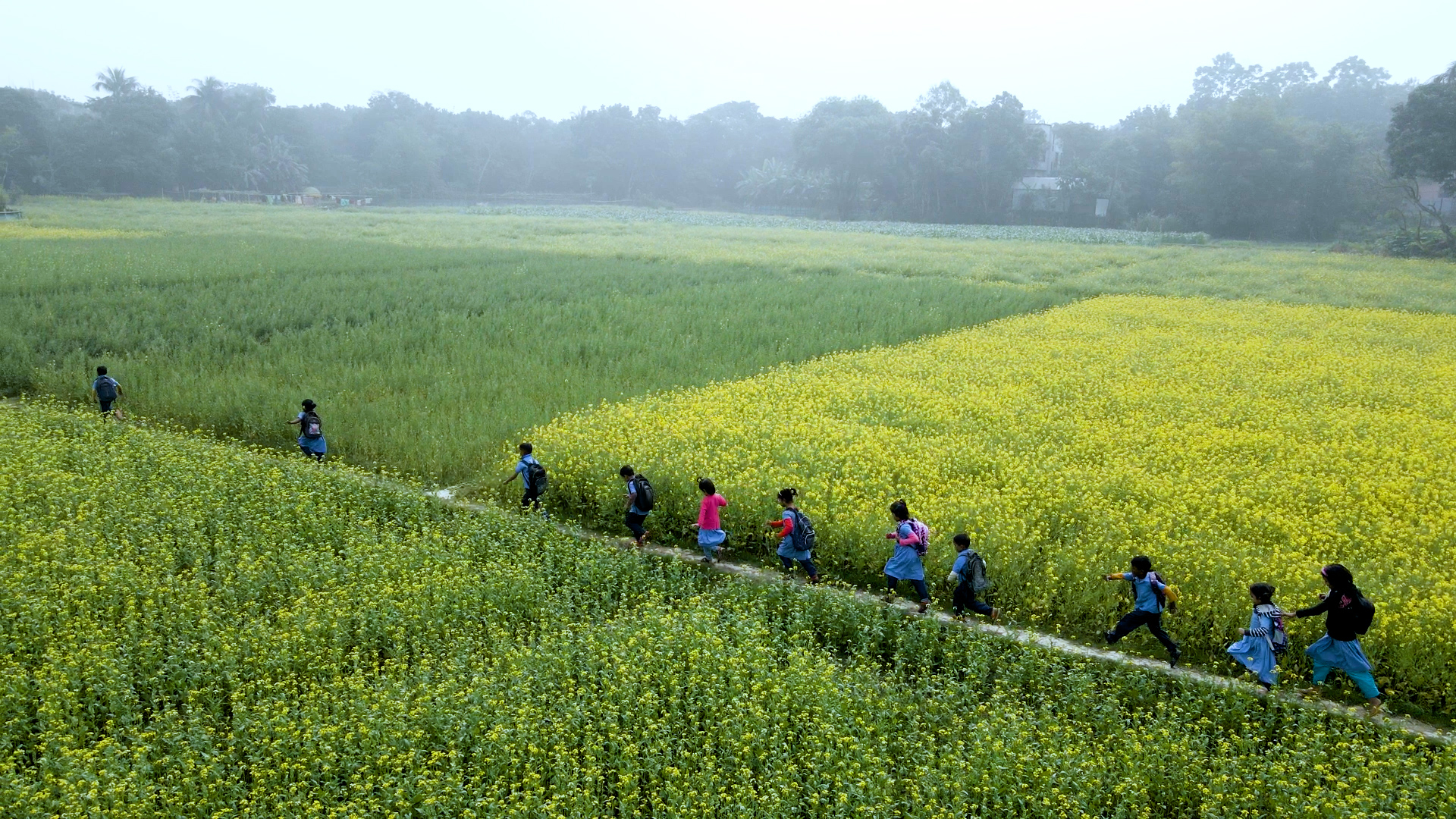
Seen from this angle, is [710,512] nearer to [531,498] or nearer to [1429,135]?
[531,498]

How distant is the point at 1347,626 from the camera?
691 centimetres

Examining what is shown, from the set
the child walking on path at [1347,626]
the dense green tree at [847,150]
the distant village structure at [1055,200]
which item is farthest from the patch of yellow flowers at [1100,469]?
the dense green tree at [847,150]

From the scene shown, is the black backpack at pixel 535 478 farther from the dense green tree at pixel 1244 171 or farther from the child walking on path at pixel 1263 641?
the dense green tree at pixel 1244 171

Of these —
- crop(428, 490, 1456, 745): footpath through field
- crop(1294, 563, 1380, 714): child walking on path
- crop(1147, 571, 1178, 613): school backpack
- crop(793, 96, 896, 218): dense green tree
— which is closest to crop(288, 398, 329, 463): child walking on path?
crop(428, 490, 1456, 745): footpath through field

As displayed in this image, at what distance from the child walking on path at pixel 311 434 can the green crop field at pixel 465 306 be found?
0.55 m

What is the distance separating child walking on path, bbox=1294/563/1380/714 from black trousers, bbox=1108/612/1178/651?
0.96m

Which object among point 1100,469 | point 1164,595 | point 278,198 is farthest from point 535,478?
point 278,198

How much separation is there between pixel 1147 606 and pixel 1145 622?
0.83ft

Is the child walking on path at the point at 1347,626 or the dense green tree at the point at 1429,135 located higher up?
the dense green tree at the point at 1429,135

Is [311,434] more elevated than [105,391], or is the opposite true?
[105,391]

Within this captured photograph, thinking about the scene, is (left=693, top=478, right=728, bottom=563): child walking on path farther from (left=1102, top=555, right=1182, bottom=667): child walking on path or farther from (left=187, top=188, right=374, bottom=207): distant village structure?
(left=187, top=188, right=374, bottom=207): distant village structure

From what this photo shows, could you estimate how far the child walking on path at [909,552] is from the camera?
834cm

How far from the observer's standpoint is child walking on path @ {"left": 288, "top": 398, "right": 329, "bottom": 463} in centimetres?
1195

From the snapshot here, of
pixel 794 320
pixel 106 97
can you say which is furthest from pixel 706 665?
pixel 106 97
